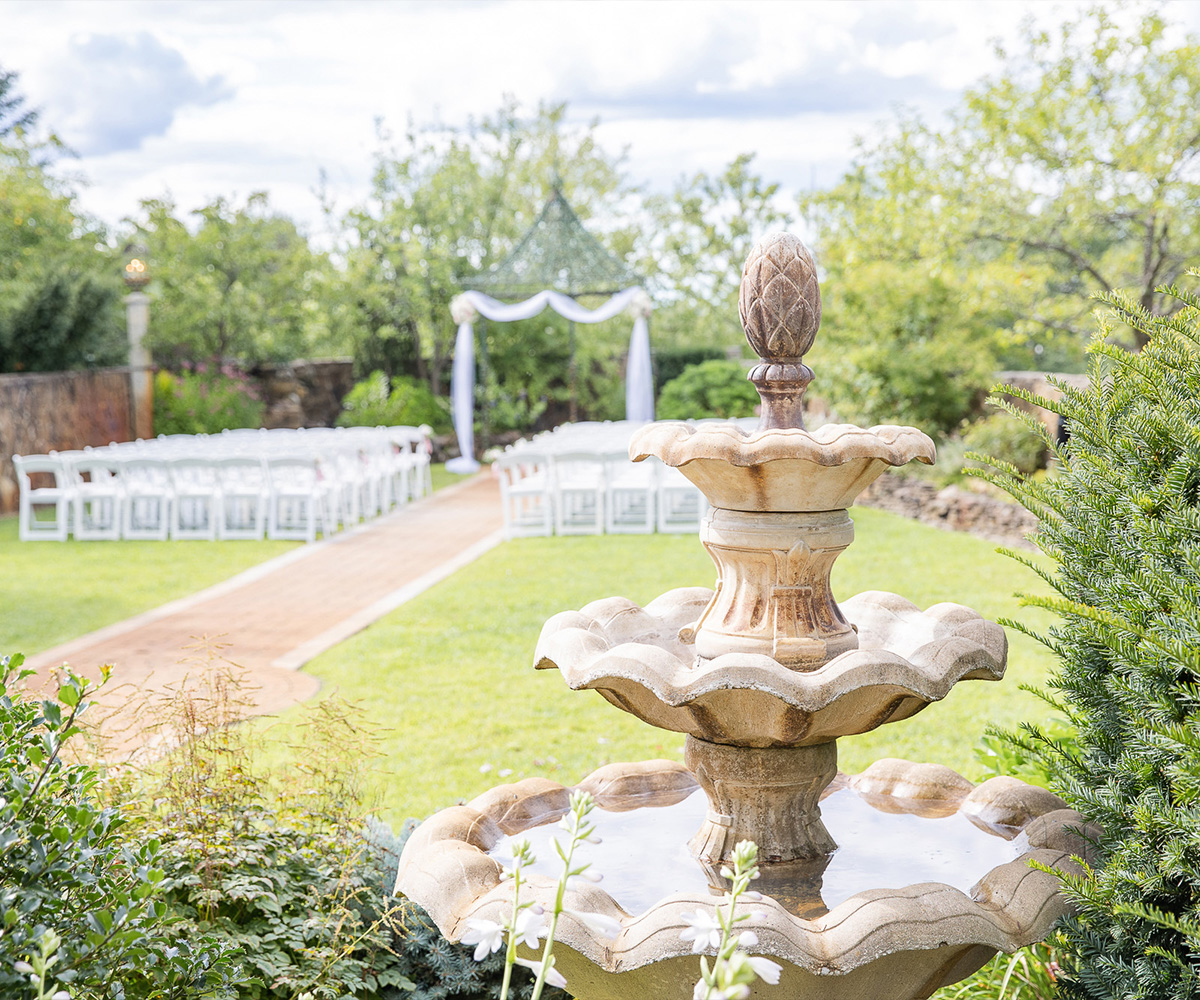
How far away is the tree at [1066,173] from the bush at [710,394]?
8.17 meters

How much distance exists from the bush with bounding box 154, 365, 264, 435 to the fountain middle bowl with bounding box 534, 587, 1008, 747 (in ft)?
59.8

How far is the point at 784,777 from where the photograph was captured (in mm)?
2730

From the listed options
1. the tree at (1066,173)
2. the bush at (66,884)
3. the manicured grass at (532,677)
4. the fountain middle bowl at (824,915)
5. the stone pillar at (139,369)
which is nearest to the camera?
the bush at (66,884)

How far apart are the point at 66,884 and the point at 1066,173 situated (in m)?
13.8

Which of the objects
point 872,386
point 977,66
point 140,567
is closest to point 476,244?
point 872,386

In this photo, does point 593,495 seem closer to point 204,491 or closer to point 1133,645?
point 204,491

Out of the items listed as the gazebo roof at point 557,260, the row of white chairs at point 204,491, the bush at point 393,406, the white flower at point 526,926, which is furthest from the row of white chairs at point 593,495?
the white flower at point 526,926

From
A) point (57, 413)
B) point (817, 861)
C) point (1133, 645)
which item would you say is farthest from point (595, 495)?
point (1133, 645)

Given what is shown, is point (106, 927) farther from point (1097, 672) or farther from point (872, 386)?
point (872, 386)

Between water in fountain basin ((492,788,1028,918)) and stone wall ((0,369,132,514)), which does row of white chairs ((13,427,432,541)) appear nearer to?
Answer: stone wall ((0,369,132,514))

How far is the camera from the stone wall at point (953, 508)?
12578mm

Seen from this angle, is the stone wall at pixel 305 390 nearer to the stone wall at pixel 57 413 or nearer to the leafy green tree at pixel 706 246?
the stone wall at pixel 57 413

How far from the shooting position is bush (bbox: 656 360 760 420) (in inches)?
905

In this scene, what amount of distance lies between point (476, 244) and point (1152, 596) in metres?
22.4
